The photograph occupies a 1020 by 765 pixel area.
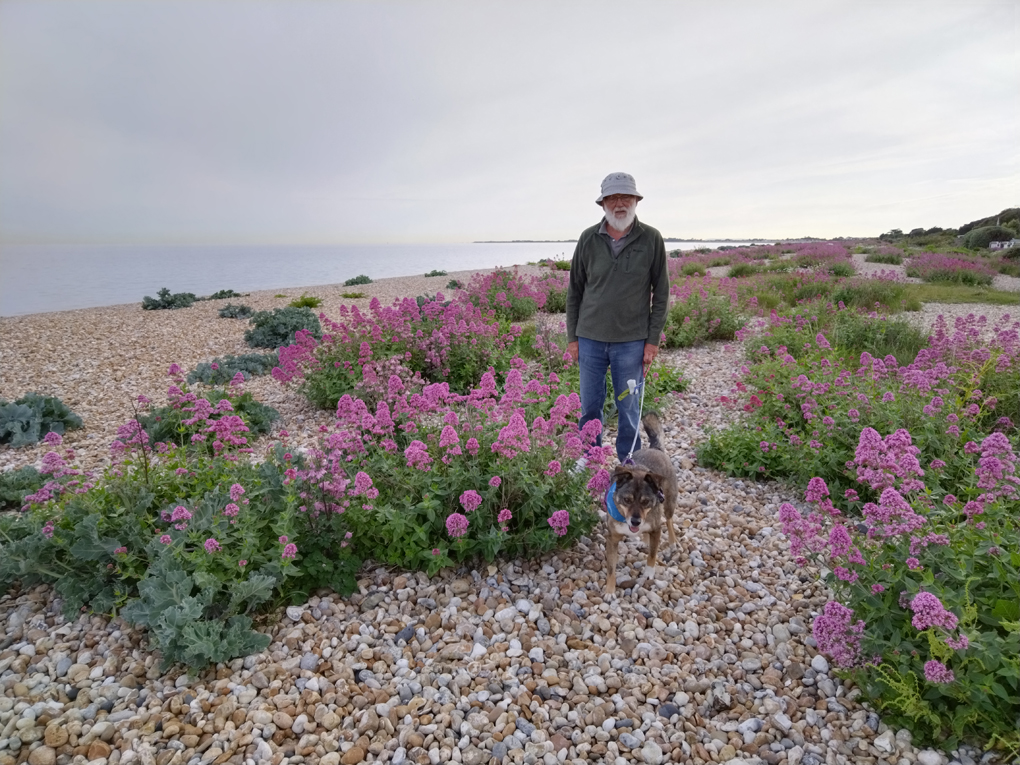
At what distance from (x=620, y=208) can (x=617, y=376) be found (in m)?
1.46

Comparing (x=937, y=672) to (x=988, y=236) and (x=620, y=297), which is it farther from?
(x=988, y=236)

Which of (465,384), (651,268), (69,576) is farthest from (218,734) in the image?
(465,384)

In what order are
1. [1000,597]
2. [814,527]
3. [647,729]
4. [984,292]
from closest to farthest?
[1000,597], [647,729], [814,527], [984,292]

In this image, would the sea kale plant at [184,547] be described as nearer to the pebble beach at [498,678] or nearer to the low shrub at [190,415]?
the pebble beach at [498,678]

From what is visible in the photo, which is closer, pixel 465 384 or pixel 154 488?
pixel 154 488

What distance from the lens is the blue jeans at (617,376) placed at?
463 centimetres

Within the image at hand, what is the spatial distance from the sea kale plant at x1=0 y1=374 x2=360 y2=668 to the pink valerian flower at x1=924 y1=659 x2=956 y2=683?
292 centimetres

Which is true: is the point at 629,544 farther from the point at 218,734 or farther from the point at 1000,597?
the point at 218,734

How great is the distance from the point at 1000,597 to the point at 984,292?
17652 millimetres

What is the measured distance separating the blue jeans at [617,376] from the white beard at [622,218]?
999mm

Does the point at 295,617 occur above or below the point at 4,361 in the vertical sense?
below

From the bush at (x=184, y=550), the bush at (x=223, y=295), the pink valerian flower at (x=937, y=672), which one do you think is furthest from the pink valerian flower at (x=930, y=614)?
the bush at (x=223, y=295)

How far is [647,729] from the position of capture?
2555mm

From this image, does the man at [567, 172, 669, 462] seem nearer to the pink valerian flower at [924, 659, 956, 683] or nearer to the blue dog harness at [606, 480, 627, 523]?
the blue dog harness at [606, 480, 627, 523]
